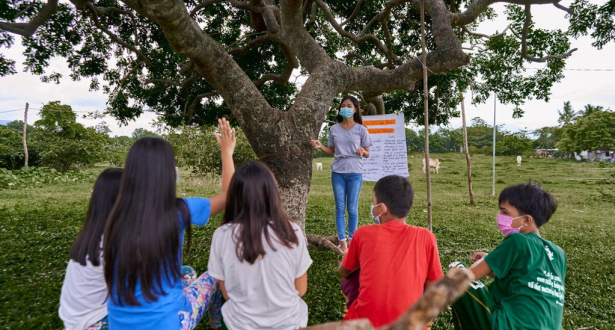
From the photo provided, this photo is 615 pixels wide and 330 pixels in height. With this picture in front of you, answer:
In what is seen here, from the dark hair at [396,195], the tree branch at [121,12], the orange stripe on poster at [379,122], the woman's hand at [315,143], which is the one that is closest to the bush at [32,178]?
the tree branch at [121,12]

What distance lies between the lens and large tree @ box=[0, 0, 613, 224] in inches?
158

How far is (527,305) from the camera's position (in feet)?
6.62

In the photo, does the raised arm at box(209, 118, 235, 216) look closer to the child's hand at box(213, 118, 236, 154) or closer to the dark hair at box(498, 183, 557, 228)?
the child's hand at box(213, 118, 236, 154)

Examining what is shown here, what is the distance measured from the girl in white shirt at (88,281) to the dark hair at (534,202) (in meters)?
2.64

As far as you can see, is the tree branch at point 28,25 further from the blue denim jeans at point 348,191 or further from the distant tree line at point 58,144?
the distant tree line at point 58,144

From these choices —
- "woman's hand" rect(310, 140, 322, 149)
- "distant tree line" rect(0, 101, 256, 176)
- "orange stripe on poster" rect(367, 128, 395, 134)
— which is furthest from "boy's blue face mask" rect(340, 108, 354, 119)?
"distant tree line" rect(0, 101, 256, 176)

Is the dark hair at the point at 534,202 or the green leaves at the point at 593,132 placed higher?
the green leaves at the point at 593,132

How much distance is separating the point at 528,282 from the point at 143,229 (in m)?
2.22

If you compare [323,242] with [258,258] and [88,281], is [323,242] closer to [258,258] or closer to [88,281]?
[258,258]

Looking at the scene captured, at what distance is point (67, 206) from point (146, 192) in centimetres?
850

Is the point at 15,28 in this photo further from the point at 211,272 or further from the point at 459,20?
the point at 459,20

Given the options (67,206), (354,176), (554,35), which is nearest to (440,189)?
(554,35)

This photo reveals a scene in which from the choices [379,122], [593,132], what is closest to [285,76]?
[379,122]

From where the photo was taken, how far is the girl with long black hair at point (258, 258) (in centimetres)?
182
